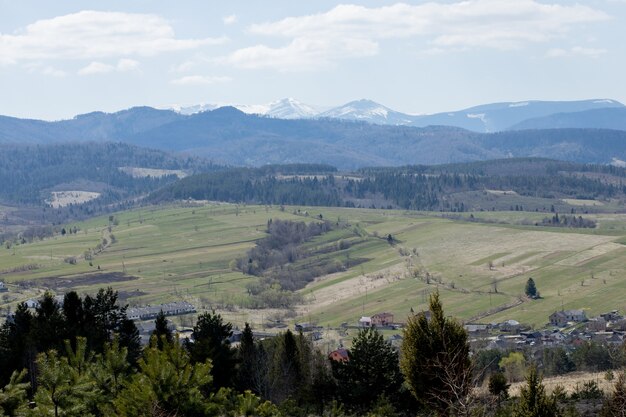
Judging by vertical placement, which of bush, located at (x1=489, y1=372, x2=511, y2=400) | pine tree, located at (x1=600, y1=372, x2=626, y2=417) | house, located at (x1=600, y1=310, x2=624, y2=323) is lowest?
house, located at (x1=600, y1=310, x2=624, y2=323)

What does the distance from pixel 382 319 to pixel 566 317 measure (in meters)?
26.1

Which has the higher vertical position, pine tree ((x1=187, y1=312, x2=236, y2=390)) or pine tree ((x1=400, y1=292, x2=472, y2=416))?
pine tree ((x1=400, y1=292, x2=472, y2=416))

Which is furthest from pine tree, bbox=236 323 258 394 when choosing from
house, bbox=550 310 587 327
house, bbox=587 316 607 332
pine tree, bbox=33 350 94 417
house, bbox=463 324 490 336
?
house, bbox=550 310 587 327

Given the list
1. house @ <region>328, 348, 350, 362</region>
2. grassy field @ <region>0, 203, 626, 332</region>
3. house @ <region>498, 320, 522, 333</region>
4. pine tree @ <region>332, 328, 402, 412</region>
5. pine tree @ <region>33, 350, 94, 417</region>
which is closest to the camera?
pine tree @ <region>33, 350, 94, 417</region>

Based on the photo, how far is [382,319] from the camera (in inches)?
4766

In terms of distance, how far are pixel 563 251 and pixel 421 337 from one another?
13519cm

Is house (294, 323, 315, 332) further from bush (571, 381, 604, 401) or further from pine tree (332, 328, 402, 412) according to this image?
bush (571, 381, 604, 401)

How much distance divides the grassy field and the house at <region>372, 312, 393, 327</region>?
165 centimetres

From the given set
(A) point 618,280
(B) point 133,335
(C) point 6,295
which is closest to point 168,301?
(C) point 6,295

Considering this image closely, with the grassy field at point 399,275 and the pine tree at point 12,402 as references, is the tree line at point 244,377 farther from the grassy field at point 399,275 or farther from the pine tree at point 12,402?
the grassy field at point 399,275

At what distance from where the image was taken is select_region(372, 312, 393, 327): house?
120 meters

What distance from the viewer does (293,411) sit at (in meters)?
39.8

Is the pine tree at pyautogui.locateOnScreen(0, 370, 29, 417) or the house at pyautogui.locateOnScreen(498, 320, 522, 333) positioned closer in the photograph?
the pine tree at pyautogui.locateOnScreen(0, 370, 29, 417)

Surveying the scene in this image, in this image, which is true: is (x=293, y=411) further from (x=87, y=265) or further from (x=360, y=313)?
(x=87, y=265)
